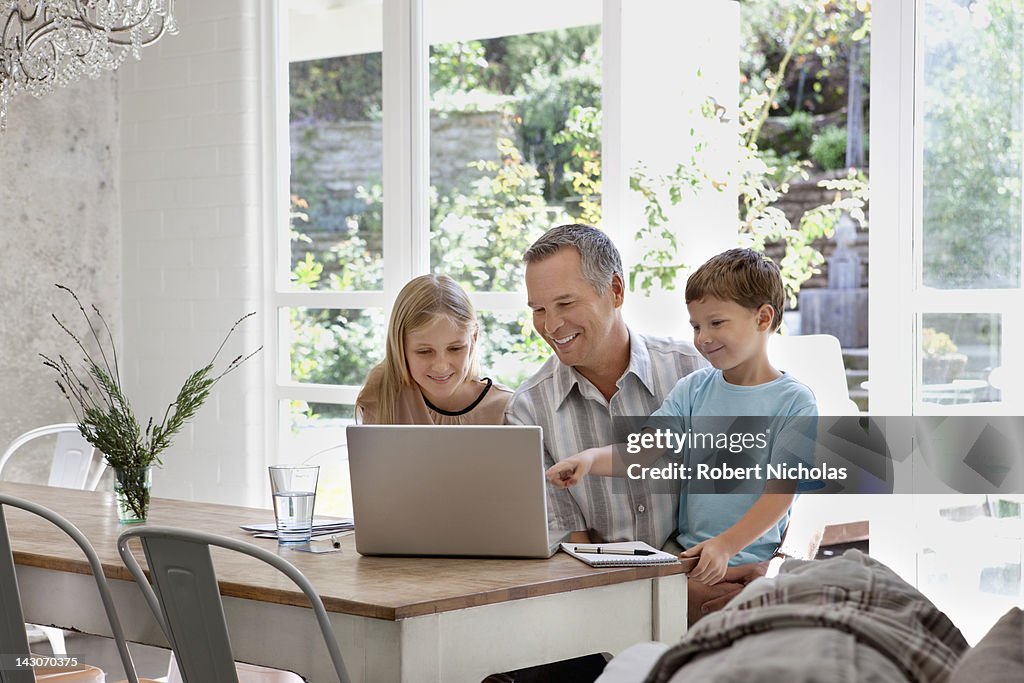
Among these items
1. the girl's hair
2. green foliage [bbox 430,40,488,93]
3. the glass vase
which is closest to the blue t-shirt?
the girl's hair

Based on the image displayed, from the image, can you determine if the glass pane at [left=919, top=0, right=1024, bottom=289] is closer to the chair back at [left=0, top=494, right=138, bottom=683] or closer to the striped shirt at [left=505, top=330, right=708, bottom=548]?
the striped shirt at [left=505, top=330, right=708, bottom=548]

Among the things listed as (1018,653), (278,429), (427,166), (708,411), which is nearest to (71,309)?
(278,429)

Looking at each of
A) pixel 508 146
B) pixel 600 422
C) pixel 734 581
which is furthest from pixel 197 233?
pixel 734 581

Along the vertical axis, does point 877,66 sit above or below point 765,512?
above

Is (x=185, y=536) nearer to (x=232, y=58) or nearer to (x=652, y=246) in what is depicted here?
(x=652, y=246)

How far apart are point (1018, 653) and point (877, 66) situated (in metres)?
2.74

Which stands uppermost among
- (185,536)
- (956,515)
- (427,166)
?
(427,166)

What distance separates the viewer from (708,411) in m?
2.70

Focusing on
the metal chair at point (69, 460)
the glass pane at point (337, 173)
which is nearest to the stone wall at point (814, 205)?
the glass pane at point (337, 173)

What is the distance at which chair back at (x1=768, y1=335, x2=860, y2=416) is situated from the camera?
3.96 meters

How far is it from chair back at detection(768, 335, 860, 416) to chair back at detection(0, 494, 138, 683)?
244 centimetres

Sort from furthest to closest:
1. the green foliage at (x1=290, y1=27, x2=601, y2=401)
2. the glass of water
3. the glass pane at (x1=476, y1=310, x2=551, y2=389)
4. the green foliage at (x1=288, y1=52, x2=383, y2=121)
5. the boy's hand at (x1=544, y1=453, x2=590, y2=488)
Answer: the green foliage at (x1=288, y1=52, x2=383, y2=121) → the glass pane at (x1=476, y1=310, x2=551, y2=389) → the green foliage at (x1=290, y1=27, x2=601, y2=401) → the boy's hand at (x1=544, y1=453, x2=590, y2=488) → the glass of water

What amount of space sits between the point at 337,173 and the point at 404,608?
3106 mm

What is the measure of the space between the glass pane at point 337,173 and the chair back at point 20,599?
8.00 ft
